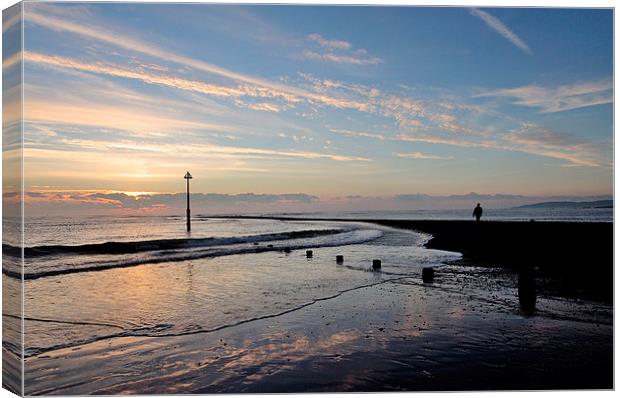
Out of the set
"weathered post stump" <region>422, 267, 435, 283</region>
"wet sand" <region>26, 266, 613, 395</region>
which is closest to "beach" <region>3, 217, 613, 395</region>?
"wet sand" <region>26, 266, 613, 395</region>

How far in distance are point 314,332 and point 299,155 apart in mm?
3959

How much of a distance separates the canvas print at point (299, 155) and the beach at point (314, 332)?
0.13 ft

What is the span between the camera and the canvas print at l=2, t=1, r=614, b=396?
18.3 ft

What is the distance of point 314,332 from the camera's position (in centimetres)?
720

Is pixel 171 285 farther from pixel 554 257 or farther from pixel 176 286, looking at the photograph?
pixel 554 257

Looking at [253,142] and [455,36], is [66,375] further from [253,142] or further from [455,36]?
[455,36]

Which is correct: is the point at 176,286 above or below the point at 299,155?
below

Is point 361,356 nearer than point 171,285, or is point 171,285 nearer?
point 361,356

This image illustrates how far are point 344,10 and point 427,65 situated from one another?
2.10 m

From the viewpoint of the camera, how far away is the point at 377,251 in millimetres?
21047

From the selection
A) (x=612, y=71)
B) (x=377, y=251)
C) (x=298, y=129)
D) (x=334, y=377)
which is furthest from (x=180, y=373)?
(x=377, y=251)

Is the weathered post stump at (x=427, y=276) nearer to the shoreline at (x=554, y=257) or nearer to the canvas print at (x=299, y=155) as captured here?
the canvas print at (x=299, y=155)

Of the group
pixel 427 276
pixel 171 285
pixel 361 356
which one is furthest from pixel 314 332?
pixel 171 285

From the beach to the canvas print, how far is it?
1.6 inches
